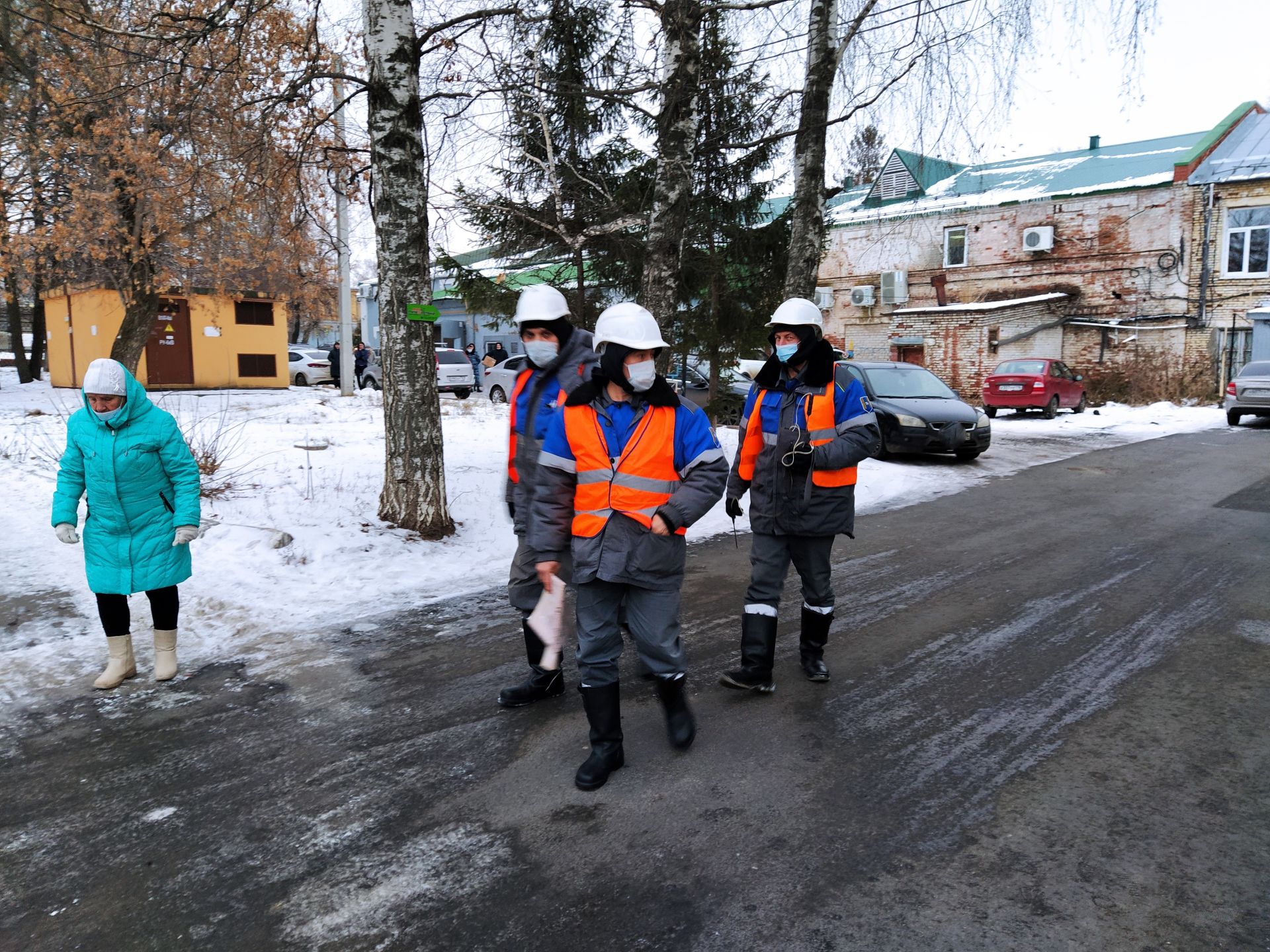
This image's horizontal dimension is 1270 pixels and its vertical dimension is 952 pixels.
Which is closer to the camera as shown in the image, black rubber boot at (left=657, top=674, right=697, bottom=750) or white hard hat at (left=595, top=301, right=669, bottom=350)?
white hard hat at (left=595, top=301, right=669, bottom=350)

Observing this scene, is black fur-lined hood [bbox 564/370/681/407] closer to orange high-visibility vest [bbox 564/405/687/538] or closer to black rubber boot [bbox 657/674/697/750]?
orange high-visibility vest [bbox 564/405/687/538]

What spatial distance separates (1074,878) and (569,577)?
7.23ft

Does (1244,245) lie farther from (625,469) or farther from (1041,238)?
(625,469)

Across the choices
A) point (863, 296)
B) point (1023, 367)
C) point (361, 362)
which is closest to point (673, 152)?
point (1023, 367)

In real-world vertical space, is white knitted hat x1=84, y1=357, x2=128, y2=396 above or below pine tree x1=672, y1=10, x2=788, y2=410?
below

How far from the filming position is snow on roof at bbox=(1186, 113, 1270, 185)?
26047mm

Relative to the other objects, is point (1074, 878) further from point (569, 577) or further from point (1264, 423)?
point (1264, 423)

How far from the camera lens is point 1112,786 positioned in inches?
134

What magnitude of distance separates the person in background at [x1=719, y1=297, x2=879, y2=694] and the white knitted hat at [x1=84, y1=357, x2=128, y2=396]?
3.16 metres

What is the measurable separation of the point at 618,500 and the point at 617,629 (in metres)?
0.61

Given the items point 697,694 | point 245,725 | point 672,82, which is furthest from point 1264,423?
point 245,725

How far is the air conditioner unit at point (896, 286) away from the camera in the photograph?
33.1 m

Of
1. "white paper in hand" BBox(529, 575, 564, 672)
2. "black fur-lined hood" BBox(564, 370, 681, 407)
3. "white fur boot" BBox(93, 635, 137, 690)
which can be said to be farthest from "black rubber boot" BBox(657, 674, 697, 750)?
"white fur boot" BBox(93, 635, 137, 690)

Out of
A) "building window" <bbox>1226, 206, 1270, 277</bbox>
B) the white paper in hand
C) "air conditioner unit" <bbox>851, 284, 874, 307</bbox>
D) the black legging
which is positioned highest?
"building window" <bbox>1226, 206, 1270, 277</bbox>
